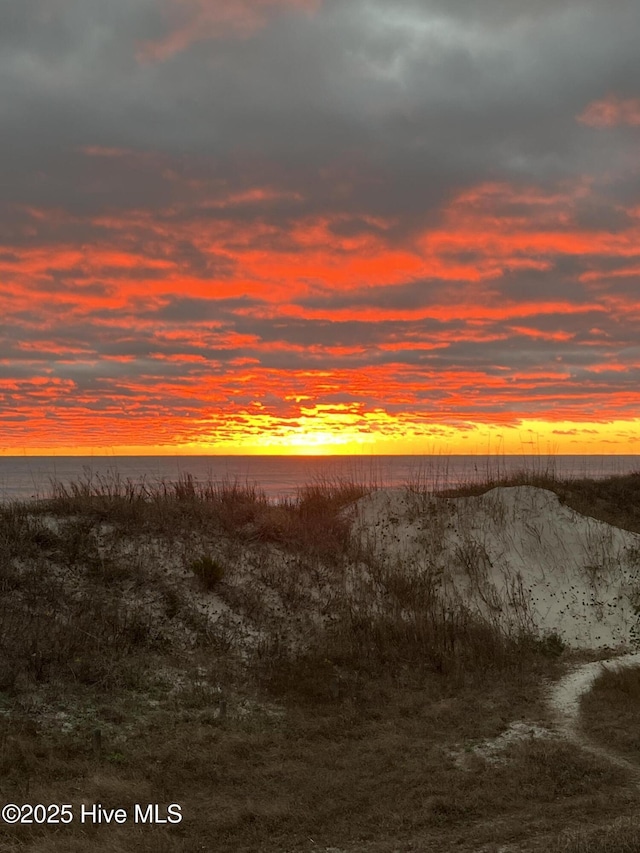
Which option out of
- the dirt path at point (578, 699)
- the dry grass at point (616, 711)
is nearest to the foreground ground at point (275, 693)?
the dry grass at point (616, 711)

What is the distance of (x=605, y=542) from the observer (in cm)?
2075

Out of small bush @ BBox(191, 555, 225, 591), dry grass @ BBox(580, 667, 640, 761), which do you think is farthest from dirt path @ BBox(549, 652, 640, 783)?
small bush @ BBox(191, 555, 225, 591)

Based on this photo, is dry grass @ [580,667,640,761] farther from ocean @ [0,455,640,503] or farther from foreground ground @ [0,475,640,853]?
ocean @ [0,455,640,503]

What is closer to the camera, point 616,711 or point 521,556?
point 616,711

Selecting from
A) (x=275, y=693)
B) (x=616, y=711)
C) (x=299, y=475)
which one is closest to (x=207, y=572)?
(x=275, y=693)

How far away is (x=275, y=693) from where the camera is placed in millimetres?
13094

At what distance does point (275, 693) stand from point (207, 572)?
407cm

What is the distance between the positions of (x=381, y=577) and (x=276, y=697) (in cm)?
539

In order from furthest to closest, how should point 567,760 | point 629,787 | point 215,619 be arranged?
point 215,619
point 567,760
point 629,787

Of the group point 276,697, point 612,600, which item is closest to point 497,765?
point 276,697

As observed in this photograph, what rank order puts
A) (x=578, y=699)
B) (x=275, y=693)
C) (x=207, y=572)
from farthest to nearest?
(x=207, y=572) < (x=275, y=693) < (x=578, y=699)

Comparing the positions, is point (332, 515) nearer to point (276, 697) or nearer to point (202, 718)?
point (276, 697)

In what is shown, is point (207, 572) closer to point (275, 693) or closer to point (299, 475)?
point (275, 693)

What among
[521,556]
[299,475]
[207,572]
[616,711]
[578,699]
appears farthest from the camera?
[299,475]
